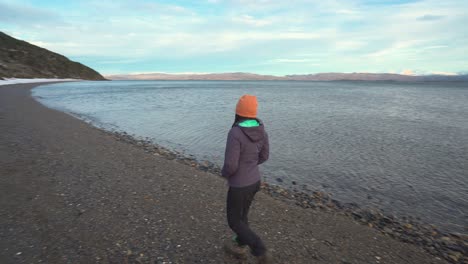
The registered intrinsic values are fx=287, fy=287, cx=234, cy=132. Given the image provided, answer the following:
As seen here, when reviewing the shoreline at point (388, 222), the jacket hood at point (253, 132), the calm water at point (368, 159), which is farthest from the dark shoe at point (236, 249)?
the calm water at point (368, 159)

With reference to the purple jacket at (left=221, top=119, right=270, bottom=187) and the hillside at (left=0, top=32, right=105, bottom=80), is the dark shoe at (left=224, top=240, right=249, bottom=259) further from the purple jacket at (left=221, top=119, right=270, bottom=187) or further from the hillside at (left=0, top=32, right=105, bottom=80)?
the hillside at (left=0, top=32, right=105, bottom=80)

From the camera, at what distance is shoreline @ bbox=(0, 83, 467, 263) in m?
4.70

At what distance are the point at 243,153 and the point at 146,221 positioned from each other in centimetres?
291

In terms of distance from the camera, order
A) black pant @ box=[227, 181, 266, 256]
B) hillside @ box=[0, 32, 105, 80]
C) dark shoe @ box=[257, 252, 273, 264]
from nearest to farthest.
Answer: black pant @ box=[227, 181, 266, 256] < dark shoe @ box=[257, 252, 273, 264] < hillside @ box=[0, 32, 105, 80]

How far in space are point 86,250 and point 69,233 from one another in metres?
0.68

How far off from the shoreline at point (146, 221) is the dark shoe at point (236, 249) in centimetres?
22

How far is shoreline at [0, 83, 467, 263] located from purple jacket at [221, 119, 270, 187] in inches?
62.3

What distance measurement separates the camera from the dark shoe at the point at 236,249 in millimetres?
4500

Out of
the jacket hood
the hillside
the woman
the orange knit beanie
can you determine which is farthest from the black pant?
the hillside

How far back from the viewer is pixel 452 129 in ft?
73.7

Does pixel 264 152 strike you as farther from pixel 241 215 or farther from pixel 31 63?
pixel 31 63

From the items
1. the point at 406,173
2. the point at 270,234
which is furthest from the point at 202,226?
the point at 406,173

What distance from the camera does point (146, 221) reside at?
5633 millimetres

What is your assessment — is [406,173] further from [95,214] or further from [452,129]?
[452,129]
